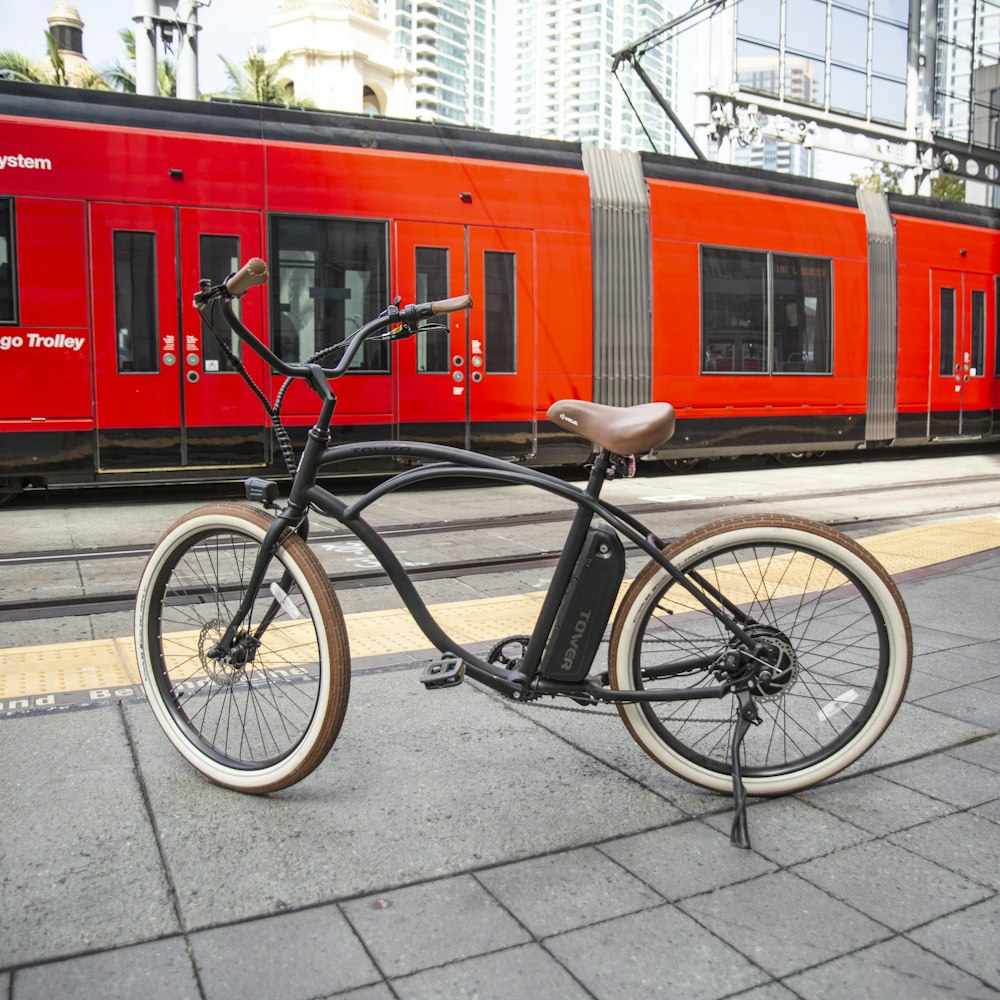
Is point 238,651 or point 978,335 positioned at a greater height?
point 978,335

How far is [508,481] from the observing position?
2846 mm

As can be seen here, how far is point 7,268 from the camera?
353 inches

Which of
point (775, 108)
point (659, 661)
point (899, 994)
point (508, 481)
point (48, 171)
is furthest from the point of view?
point (775, 108)

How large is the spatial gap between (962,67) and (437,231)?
28.4m

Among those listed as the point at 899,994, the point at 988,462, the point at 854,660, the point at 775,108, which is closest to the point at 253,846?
the point at 899,994

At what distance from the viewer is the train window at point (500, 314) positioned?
11.0 meters

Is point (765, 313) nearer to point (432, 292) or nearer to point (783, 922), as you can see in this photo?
point (432, 292)

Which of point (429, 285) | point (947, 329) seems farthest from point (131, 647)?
point (947, 329)

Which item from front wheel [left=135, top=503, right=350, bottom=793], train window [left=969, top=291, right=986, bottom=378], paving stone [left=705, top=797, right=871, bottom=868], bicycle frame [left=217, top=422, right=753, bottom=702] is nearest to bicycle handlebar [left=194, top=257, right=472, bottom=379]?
bicycle frame [left=217, top=422, right=753, bottom=702]

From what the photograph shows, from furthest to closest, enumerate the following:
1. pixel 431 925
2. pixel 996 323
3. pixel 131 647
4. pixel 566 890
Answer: pixel 996 323 < pixel 131 647 < pixel 566 890 < pixel 431 925

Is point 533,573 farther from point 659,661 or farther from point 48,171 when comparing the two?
point 48,171

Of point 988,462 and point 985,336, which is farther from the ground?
point 985,336

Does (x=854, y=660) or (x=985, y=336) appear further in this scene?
(x=985, y=336)

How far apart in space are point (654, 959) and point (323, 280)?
8747 mm
